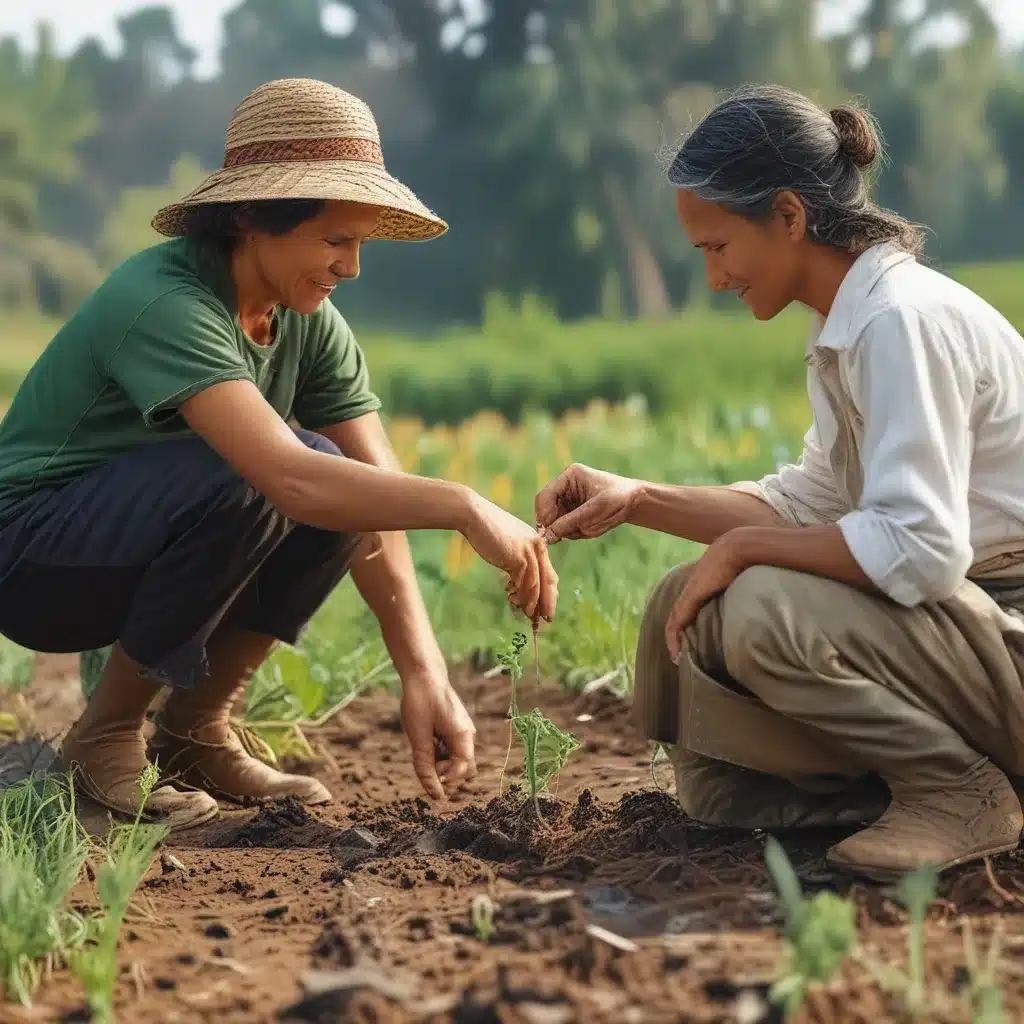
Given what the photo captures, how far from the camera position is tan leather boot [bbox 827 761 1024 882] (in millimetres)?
2318

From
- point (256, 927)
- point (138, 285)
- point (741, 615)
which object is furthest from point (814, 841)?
point (138, 285)

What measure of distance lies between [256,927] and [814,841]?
986 mm

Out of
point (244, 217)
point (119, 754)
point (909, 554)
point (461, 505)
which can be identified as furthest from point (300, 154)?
point (909, 554)

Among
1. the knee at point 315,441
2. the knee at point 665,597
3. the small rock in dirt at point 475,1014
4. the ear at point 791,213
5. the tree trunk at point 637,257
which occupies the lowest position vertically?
the tree trunk at point 637,257

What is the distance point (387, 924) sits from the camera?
2.24 m

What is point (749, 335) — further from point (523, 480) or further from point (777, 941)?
point (777, 941)

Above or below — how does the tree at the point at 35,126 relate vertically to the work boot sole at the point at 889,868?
above

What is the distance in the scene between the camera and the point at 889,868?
2.30 m

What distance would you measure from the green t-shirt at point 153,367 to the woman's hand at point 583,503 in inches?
24.9

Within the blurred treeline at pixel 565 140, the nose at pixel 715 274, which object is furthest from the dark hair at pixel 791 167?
→ the blurred treeline at pixel 565 140

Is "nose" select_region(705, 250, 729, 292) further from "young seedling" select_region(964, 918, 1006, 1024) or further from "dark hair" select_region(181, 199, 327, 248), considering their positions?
"young seedling" select_region(964, 918, 1006, 1024)

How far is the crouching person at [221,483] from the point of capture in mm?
2750

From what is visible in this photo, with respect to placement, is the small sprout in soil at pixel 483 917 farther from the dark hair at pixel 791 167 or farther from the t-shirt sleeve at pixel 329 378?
the t-shirt sleeve at pixel 329 378

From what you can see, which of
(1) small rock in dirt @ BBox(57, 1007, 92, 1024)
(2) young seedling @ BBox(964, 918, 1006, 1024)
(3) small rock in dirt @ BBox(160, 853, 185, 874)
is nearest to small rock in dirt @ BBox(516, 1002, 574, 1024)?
(2) young seedling @ BBox(964, 918, 1006, 1024)
